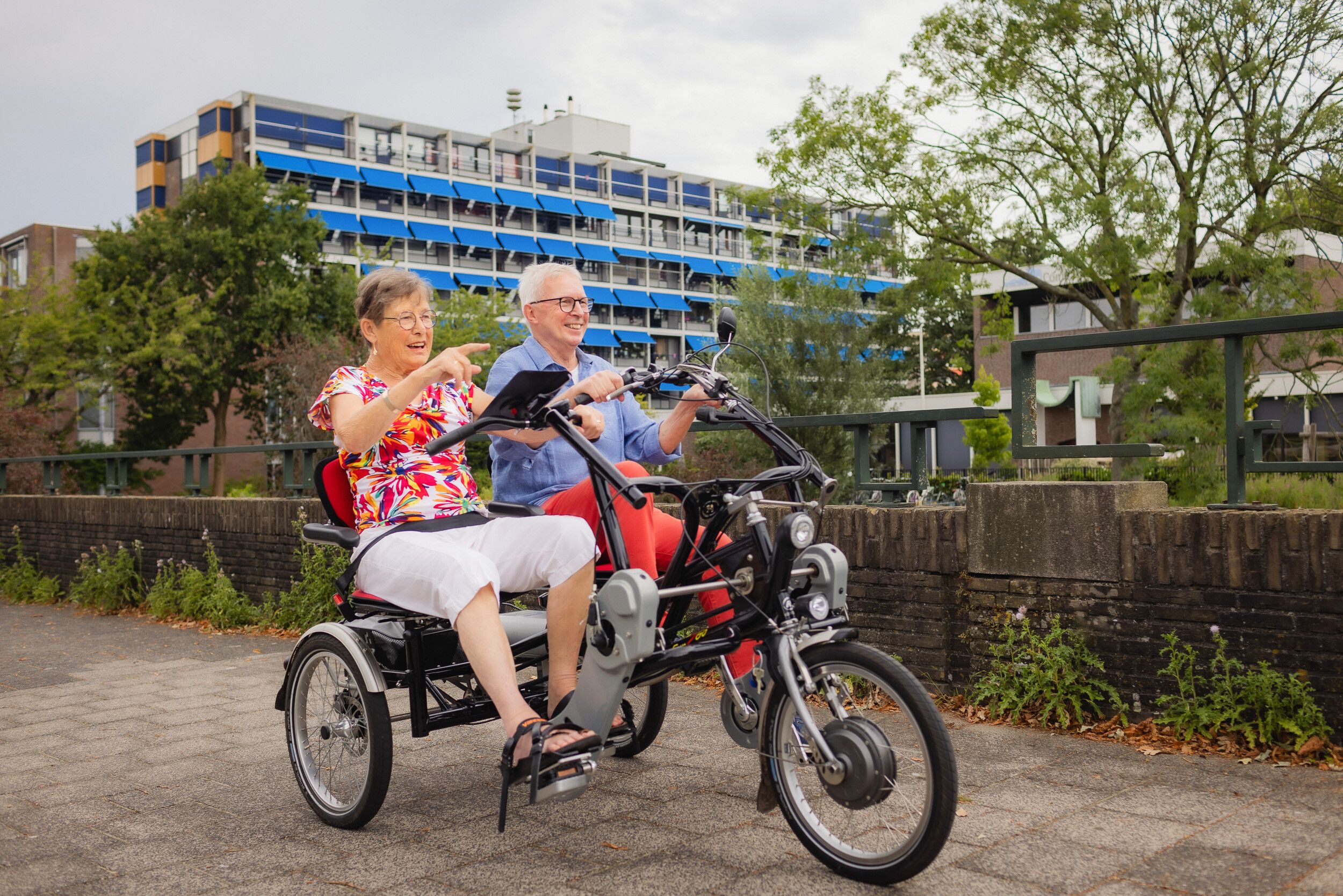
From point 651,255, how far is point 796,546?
80.8 meters

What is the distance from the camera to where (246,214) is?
3975cm

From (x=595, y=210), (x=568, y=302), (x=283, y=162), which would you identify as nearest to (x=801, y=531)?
(x=568, y=302)

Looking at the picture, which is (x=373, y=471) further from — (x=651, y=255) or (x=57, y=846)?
(x=651, y=255)

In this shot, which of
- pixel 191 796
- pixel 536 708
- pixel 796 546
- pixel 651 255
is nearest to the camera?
pixel 796 546

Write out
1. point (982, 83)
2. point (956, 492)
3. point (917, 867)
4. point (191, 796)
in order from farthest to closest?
point (982, 83)
point (956, 492)
point (191, 796)
point (917, 867)

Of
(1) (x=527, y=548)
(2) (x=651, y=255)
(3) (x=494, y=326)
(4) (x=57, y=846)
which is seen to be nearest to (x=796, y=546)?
(1) (x=527, y=548)

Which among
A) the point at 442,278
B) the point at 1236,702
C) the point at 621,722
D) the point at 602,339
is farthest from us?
the point at 602,339

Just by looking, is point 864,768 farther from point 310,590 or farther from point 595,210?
point 595,210

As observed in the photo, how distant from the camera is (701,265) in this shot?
86000 millimetres

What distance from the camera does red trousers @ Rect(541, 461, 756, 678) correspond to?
3549 mm

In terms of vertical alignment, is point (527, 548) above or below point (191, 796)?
above

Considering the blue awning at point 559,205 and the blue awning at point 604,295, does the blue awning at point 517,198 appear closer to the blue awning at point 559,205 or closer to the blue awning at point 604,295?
the blue awning at point 559,205

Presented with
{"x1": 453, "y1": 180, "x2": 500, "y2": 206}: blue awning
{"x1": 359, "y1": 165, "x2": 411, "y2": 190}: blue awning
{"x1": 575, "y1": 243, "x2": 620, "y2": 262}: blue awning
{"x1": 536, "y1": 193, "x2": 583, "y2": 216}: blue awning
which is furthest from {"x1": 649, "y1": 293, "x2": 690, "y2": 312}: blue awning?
{"x1": 359, "y1": 165, "x2": 411, "y2": 190}: blue awning

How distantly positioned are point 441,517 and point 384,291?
2.73 ft
